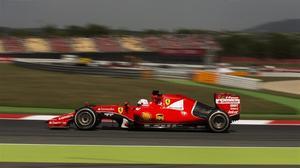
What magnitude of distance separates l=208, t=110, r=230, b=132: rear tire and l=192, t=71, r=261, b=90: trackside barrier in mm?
12924

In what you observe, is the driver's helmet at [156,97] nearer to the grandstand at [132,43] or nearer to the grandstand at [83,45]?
the grandstand at [83,45]

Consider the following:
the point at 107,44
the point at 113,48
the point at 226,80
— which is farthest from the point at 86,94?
the point at 107,44

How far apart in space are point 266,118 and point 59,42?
226ft

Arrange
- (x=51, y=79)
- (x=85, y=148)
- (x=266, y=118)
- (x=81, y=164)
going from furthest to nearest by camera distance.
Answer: (x=51, y=79) → (x=266, y=118) → (x=85, y=148) → (x=81, y=164)

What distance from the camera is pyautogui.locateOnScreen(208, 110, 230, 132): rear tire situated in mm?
11242

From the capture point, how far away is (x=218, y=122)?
11305 millimetres

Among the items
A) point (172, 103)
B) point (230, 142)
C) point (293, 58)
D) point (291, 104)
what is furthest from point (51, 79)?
point (293, 58)

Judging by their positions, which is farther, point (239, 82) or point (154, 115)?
point (239, 82)

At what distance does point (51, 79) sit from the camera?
2144 centimetres

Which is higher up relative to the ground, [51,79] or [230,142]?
[51,79]

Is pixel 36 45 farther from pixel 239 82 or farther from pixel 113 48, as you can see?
pixel 239 82

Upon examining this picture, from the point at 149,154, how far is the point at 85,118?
305 cm

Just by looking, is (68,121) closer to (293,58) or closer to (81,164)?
(81,164)

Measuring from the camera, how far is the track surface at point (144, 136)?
9480 millimetres
